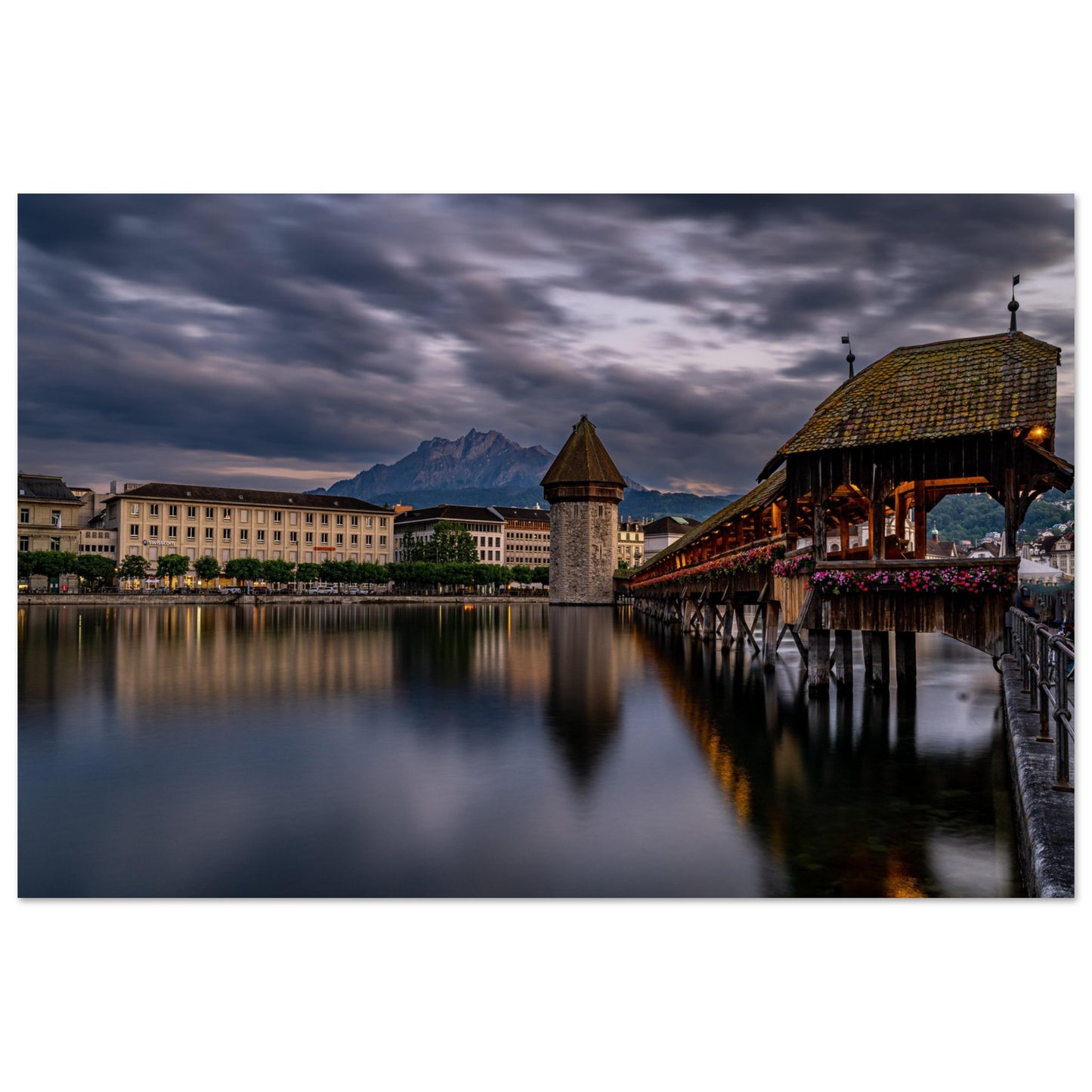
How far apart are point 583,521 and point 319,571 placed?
1456 inches

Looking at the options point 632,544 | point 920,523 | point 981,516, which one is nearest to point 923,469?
point 981,516

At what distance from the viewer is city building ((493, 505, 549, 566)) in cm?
15725

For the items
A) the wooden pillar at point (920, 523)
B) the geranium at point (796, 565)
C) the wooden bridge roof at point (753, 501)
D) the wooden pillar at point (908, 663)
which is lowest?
the wooden pillar at point (908, 663)

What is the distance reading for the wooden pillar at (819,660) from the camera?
1609 cm

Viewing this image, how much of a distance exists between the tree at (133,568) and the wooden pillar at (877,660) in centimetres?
8250

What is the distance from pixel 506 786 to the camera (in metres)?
10.2

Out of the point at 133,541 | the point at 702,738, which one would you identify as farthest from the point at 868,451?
the point at 133,541

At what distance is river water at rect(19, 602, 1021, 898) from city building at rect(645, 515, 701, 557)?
12396cm

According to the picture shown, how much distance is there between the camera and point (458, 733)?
1401 centimetres

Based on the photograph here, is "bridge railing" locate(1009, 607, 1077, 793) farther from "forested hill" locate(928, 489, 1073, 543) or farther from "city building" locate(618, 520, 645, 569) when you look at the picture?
"city building" locate(618, 520, 645, 569)

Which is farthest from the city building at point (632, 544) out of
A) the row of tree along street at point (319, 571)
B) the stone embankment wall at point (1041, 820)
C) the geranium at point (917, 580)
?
the stone embankment wall at point (1041, 820)

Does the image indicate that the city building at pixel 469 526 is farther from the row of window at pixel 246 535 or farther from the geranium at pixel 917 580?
the geranium at pixel 917 580

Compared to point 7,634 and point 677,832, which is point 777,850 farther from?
point 7,634

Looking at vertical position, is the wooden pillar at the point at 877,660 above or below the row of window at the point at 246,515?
below
